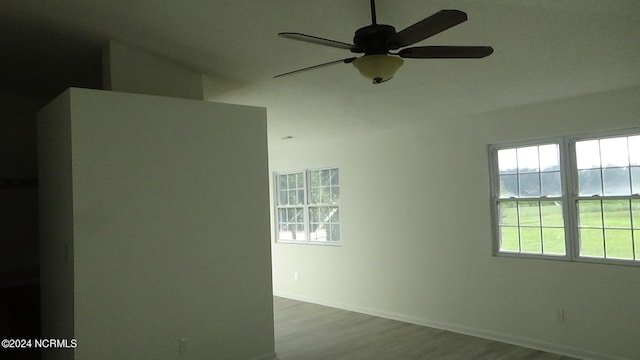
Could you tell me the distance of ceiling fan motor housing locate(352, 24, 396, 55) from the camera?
2160 millimetres

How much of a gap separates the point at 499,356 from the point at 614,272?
126cm

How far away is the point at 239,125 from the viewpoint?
3.92 m

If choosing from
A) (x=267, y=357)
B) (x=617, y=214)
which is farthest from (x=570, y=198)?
(x=267, y=357)

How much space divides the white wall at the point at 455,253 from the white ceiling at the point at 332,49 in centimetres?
33

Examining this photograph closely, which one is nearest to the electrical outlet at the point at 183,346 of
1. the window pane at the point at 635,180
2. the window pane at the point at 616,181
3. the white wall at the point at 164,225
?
the white wall at the point at 164,225

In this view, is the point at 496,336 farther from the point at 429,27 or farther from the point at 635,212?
the point at 429,27

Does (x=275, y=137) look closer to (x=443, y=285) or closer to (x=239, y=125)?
(x=239, y=125)

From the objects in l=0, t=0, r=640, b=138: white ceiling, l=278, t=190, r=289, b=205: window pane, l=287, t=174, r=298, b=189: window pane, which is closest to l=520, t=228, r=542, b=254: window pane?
l=0, t=0, r=640, b=138: white ceiling

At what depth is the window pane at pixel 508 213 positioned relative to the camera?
4.64 metres

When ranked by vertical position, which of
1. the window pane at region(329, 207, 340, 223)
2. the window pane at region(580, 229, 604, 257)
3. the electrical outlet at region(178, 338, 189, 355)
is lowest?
the electrical outlet at region(178, 338, 189, 355)

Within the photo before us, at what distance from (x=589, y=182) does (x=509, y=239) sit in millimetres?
959

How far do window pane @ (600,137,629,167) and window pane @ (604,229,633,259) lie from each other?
599 mm

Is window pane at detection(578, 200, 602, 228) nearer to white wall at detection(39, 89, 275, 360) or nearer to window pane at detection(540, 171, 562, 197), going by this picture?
window pane at detection(540, 171, 562, 197)

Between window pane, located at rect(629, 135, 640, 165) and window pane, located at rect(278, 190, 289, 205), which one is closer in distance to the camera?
window pane, located at rect(629, 135, 640, 165)
